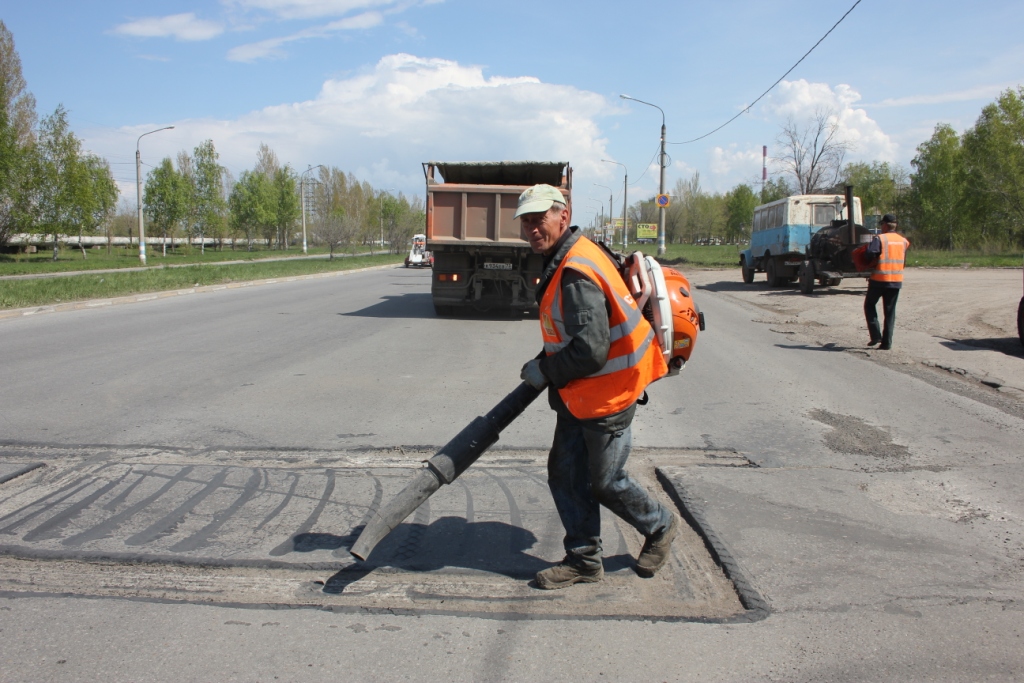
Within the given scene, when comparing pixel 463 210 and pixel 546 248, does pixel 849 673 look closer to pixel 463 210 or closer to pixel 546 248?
pixel 546 248

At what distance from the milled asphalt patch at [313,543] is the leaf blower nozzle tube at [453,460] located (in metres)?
0.36

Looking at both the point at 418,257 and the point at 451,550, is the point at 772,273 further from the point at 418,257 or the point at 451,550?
the point at 418,257

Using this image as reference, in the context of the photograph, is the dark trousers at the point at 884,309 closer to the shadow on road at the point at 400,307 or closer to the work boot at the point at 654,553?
the work boot at the point at 654,553

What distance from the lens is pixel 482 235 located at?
14.2 m

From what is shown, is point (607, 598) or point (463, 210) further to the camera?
point (463, 210)

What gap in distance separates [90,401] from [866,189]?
243 ft

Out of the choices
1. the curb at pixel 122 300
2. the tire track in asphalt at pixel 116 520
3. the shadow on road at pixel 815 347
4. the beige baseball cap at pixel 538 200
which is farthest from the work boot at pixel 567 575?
the curb at pixel 122 300

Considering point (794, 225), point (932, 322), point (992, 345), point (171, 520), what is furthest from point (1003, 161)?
point (171, 520)

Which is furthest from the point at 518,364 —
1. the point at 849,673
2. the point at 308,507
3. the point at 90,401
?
the point at 849,673

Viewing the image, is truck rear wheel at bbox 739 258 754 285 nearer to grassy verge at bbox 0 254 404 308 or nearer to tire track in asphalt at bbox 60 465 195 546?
grassy verge at bbox 0 254 404 308

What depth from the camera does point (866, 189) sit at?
229 feet

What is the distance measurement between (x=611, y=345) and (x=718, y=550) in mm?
1363

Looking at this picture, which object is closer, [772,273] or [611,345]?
[611,345]

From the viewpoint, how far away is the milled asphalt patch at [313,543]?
3.27 meters
